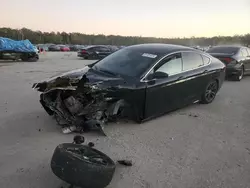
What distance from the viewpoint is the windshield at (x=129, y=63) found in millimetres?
5763

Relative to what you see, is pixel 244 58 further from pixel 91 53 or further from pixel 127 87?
pixel 91 53

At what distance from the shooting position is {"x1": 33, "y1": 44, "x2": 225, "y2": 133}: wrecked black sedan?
16.6 ft

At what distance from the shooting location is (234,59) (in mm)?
12523

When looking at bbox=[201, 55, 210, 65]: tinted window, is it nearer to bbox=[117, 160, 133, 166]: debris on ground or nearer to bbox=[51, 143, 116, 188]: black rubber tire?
bbox=[117, 160, 133, 166]: debris on ground

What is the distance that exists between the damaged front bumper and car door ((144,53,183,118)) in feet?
3.00

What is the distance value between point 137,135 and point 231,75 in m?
9.06

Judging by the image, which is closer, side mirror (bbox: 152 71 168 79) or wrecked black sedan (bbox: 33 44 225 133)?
wrecked black sedan (bbox: 33 44 225 133)

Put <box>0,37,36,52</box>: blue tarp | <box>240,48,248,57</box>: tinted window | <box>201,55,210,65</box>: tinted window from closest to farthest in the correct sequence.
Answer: <box>201,55,210,65</box>: tinted window < <box>240,48,248,57</box>: tinted window < <box>0,37,36,52</box>: blue tarp

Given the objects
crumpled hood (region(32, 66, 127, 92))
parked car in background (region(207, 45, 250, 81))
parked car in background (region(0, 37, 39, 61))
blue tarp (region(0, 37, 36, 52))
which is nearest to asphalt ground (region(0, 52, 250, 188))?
crumpled hood (region(32, 66, 127, 92))

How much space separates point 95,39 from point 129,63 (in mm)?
75143

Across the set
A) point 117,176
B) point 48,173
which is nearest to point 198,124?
point 117,176

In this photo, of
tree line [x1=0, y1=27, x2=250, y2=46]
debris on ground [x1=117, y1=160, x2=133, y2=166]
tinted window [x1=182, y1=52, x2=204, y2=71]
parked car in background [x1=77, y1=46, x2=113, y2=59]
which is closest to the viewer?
debris on ground [x1=117, y1=160, x2=133, y2=166]

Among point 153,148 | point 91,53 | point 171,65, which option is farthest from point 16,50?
point 153,148

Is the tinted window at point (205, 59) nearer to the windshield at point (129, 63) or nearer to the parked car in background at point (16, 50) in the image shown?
the windshield at point (129, 63)
